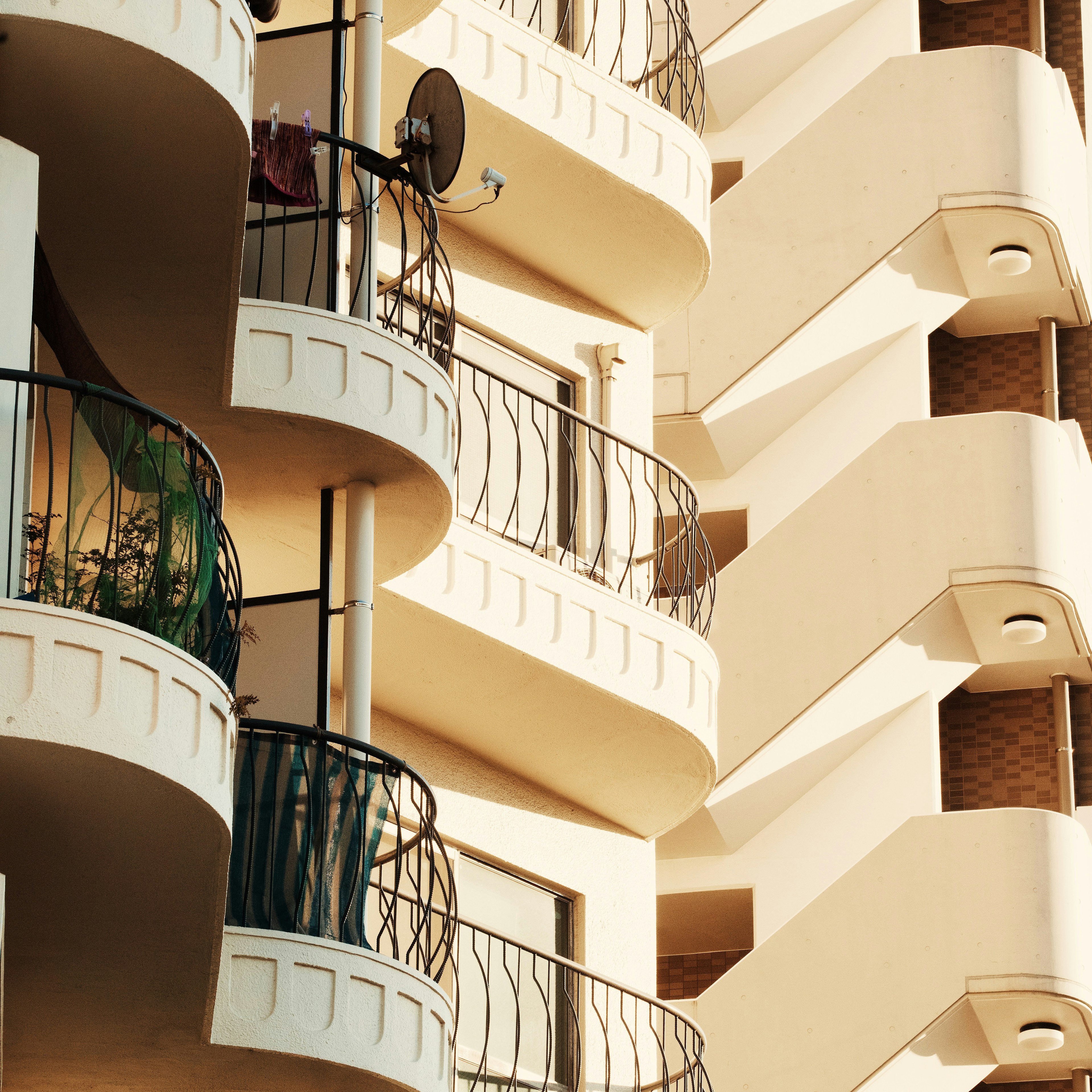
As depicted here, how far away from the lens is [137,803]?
953 centimetres

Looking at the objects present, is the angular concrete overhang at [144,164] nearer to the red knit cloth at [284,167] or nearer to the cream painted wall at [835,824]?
the red knit cloth at [284,167]

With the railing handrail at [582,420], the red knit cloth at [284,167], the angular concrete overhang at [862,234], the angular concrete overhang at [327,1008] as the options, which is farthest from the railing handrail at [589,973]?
the angular concrete overhang at [862,234]

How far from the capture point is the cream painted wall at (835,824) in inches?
763

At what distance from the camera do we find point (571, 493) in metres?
16.9

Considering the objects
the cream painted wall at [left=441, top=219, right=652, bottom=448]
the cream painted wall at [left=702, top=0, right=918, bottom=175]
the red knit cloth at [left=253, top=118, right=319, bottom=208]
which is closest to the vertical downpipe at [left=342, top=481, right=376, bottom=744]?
the red knit cloth at [left=253, top=118, right=319, bottom=208]

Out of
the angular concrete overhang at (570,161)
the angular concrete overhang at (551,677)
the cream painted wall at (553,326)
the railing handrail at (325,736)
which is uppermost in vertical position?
the angular concrete overhang at (570,161)

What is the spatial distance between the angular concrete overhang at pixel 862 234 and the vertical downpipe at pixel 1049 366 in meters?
0.84

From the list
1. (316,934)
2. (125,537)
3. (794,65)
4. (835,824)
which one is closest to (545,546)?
(835,824)

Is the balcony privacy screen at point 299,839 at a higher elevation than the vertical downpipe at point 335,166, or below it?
below

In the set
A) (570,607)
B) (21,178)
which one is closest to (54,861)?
(21,178)

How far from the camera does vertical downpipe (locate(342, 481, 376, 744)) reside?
40.8 feet

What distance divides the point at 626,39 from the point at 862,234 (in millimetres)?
3372

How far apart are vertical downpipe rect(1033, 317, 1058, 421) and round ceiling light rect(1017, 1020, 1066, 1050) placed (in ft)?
17.7

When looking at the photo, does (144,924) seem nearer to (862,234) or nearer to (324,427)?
(324,427)
